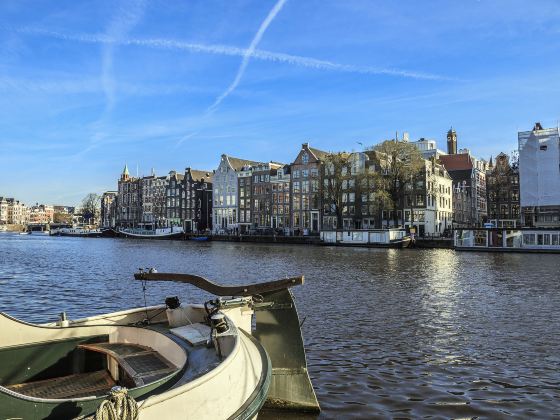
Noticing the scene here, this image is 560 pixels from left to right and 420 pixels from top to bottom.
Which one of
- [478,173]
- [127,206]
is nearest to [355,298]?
[478,173]

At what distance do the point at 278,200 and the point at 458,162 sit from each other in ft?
144

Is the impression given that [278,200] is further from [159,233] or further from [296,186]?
[159,233]

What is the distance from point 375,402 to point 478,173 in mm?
116709

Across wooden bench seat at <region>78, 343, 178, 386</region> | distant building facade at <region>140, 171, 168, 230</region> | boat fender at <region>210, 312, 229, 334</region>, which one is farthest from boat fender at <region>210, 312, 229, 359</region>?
distant building facade at <region>140, 171, 168, 230</region>

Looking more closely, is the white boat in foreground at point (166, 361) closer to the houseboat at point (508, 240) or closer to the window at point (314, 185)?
the houseboat at point (508, 240)

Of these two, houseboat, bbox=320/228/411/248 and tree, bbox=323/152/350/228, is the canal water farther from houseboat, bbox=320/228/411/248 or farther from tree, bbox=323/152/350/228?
tree, bbox=323/152/350/228

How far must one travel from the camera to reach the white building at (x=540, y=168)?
242ft

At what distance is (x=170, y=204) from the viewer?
13738 cm

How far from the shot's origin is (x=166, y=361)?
26.0 ft

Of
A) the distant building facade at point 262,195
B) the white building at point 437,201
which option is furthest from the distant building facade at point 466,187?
the distant building facade at point 262,195

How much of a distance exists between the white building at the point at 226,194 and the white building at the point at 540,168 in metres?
61.2

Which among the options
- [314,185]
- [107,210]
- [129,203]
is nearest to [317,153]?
[314,185]

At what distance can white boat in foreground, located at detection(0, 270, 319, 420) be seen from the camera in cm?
543

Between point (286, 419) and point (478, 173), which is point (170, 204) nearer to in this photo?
point (478, 173)
